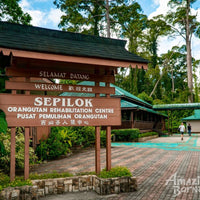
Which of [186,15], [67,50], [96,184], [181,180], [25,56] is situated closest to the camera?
[25,56]

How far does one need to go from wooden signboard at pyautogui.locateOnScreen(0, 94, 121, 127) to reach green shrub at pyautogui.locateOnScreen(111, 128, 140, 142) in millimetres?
14105

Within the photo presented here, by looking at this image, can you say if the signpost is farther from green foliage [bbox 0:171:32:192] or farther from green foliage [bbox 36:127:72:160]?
green foliage [bbox 36:127:72:160]

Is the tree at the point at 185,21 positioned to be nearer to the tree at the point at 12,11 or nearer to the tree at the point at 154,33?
the tree at the point at 154,33

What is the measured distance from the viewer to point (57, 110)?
5.43 meters

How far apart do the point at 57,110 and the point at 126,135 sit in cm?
1528

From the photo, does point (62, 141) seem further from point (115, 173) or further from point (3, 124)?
point (3, 124)

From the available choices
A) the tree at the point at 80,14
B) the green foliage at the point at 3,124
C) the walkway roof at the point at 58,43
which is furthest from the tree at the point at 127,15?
the green foliage at the point at 3,124

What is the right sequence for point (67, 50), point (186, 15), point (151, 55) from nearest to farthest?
point (67, 50) < point (186, 15) < point (151, 55)

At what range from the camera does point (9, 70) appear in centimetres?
519

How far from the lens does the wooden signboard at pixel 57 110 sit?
5043 mm

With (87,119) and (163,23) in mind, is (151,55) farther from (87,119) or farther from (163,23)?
(87,119)

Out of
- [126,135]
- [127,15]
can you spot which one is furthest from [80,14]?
[126,135]

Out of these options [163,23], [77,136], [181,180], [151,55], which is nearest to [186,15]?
[163,23]

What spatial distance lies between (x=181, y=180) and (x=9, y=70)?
5735 mm
